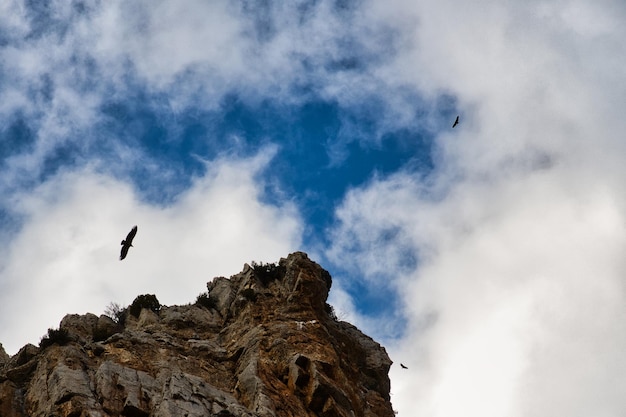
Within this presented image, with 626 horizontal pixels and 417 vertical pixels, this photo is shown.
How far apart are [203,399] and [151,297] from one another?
49.0 ft

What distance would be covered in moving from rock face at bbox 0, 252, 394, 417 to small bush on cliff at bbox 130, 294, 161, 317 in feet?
1.46

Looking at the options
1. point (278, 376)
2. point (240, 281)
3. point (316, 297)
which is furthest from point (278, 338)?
point (240, 281)

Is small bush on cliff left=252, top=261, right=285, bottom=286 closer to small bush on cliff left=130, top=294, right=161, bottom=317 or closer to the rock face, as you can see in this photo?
the rock face

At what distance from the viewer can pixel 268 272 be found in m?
39.6

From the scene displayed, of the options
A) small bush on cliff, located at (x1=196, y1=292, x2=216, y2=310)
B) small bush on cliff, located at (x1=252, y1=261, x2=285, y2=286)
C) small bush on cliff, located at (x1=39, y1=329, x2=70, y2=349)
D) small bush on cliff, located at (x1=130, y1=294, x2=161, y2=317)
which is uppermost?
small bush on cliff, located at (x1=252, y1=261, x2=285, y2=286)

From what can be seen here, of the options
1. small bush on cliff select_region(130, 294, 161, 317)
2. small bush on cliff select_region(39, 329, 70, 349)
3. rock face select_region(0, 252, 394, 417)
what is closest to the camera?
rock face select_region(0, 252, 394, 417)

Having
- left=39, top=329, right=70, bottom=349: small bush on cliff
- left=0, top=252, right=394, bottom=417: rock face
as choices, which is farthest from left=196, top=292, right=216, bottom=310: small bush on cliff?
left=39, top=329, right=70, bottom=349: small bush on cliff

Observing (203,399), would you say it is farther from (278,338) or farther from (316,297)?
(316,297)

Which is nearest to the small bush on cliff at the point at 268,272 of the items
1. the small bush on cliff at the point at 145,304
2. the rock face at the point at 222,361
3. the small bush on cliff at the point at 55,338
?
the rock face at the point at 222,361

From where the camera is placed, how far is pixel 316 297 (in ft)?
122

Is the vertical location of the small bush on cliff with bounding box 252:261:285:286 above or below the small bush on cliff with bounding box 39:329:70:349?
above

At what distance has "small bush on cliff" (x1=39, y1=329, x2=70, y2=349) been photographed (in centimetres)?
2817

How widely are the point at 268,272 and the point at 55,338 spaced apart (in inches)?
571

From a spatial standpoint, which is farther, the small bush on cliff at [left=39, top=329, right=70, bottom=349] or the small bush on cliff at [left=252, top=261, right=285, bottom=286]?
the small bush on cliff at [left=252, top=261, right=285, bottom=286]
